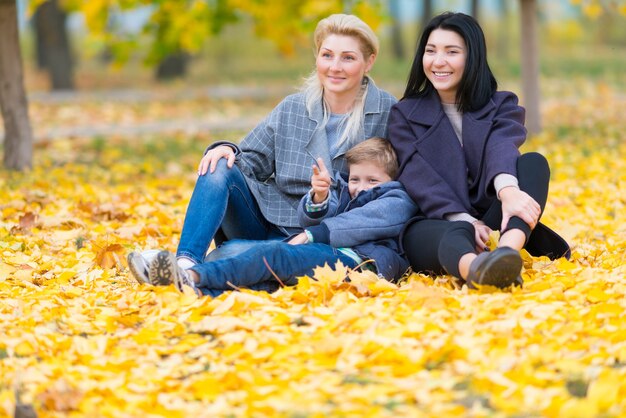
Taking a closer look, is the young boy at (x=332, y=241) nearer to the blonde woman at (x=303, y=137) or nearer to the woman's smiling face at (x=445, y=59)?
the blonde woman at (x=303, y=137)

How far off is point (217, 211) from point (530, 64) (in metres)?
7.05

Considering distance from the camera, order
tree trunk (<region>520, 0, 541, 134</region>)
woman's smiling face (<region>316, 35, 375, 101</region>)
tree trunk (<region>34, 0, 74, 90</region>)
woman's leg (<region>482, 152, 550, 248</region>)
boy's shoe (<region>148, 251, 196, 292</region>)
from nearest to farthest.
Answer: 1. boy's shoe (<region>148, 251, 196, 292</region>)
2. woman's leg (<region>482, 152, 550, 248</region>)
3. woman's smiling face (<region>316, 35, 375, 101</region>)
4. tree trunk (<region>520, 0, 541, 134</region>)
5. tree trunk (<region>34, 0, 74, 90</region>)

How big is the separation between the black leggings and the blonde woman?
56cm

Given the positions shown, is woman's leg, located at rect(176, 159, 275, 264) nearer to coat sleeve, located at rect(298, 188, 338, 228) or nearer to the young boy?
the young boy

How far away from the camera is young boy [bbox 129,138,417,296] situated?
402 centimetres

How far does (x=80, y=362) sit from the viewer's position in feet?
11.1

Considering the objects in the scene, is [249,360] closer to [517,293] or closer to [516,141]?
[517,293]

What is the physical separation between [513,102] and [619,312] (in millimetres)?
1348

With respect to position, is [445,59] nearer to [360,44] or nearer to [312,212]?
[360,44]

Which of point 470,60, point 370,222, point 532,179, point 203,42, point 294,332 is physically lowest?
point 294,332

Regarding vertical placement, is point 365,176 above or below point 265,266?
above

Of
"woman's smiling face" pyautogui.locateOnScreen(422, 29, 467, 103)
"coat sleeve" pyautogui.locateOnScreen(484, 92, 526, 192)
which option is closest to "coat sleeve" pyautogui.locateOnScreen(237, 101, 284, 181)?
"woman's smiling face" pyautogui.locateOnScreen(422, 29, 467, 103)

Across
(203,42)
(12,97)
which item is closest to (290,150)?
(12,97)

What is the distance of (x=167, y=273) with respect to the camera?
3922mm
